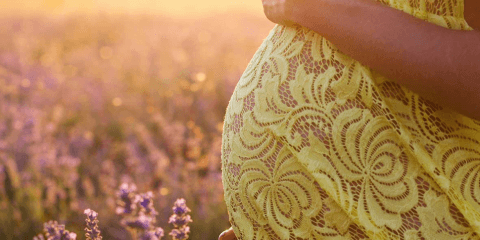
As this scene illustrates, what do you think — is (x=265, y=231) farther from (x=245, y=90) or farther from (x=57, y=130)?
(x=57, y=130)

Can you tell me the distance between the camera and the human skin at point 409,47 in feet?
2.71

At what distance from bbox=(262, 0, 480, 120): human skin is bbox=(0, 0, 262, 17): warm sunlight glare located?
8138 mm

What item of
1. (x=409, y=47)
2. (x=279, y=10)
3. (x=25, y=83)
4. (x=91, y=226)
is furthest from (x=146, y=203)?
(x=25, y=83)

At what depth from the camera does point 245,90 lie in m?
1.16

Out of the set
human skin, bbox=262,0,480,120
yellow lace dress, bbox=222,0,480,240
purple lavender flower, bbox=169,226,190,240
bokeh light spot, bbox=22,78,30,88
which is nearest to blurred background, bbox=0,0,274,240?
bokeh light spot, bbox=22,78,30,88

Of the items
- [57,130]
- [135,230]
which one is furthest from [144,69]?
[135,230]

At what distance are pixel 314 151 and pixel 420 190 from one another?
222 millimetres

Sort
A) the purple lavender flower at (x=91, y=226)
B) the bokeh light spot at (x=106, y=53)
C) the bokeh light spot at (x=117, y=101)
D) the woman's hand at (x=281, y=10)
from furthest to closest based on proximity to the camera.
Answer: the bokeh light spot at (x=106, y=53), the bokeh light spot at (x=117, y=101), the purple lavender flower at (x=91, y=226), the woman's hand at (x=281, y=10)

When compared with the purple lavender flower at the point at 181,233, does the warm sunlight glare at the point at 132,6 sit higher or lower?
higher

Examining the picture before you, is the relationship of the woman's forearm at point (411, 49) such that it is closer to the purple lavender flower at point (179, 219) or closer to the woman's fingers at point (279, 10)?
the woman's fingers at point (279, 10)

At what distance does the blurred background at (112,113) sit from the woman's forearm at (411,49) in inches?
39.3

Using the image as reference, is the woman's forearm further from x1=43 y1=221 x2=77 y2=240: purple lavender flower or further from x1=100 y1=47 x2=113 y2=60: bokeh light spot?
x1=100 y1=47 x2=113 y2=60: bokeh light spot

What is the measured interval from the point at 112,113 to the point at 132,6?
220 inches

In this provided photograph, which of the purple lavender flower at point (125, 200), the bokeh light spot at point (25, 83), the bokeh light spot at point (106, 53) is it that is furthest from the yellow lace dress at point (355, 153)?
the bokeh light spot at point (106, 53)
